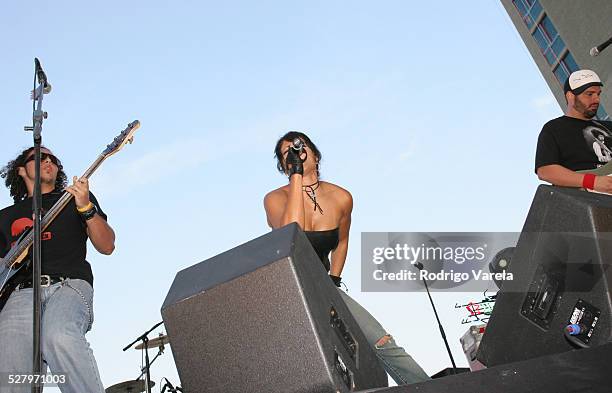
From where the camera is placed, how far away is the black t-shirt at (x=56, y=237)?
321cm

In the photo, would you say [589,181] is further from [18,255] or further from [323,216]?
[18,255]

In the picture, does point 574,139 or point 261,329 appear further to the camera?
point 574,139

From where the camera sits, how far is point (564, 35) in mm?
25156

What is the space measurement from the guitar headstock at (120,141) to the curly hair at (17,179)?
11.5 inches

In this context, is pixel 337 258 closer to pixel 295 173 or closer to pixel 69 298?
pixel 295 173

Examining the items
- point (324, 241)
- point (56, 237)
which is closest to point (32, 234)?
point (56, 237)

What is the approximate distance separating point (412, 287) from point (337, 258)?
2.13 ft

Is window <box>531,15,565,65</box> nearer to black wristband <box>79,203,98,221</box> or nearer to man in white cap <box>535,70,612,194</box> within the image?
man in white cap <box>535,70,612,194</box>

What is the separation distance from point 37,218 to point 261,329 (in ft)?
4.30

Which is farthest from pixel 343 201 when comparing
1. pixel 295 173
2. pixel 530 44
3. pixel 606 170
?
pixel 530 44

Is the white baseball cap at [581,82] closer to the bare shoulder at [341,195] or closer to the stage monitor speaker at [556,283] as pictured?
the bare shoulder at [341,195]

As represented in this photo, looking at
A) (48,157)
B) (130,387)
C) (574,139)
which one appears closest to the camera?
(48,157)

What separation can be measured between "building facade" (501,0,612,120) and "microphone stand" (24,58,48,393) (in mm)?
18140

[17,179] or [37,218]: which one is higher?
[17,179]
